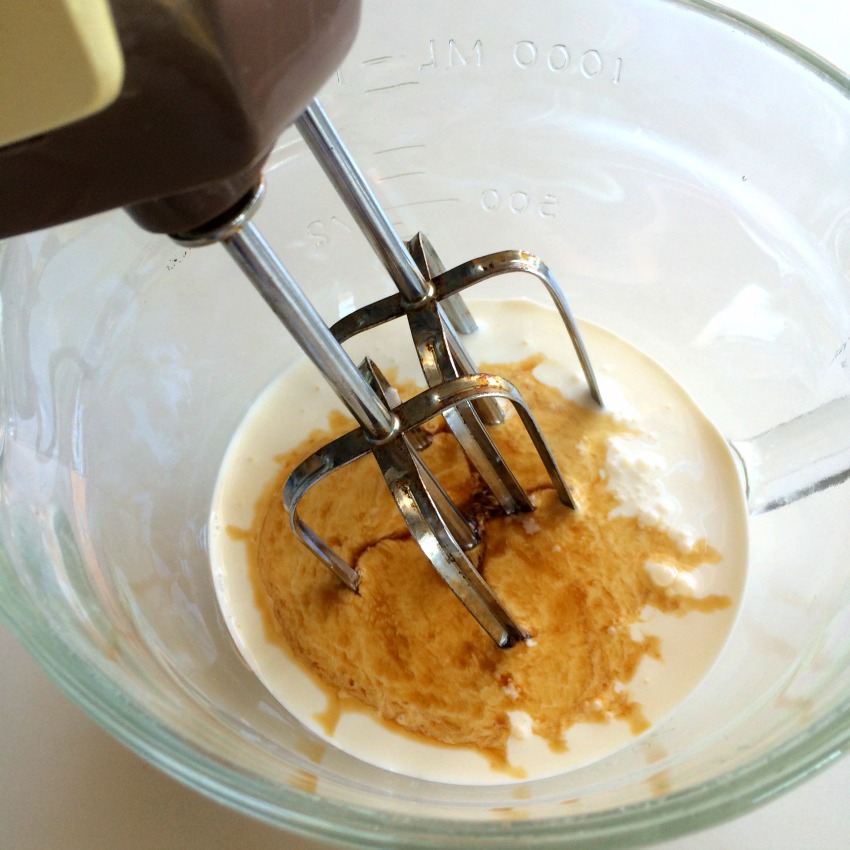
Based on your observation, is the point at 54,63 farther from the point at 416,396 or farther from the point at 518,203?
A: the point at 518,203

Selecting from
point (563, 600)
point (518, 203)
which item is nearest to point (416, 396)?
point (563, 600)

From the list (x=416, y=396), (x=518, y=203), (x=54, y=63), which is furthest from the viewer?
(x=518, y=203)

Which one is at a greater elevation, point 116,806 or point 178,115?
point 178,115

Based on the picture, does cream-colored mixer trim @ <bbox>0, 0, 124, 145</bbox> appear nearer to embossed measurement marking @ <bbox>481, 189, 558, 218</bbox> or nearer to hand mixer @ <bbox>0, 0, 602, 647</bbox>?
hand mixer @ <bbox>0, 0, 602, 647</bbox>

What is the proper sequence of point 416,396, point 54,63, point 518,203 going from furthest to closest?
1. point 518,203
2. point 416,396
3. point 54,63

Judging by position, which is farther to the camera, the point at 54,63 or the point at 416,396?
the point at 416,396

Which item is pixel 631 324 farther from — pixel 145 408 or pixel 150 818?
pixel 150 818

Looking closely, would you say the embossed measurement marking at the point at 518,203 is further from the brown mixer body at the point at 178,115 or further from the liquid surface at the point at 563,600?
the brown mixer body at the point at 178,115
